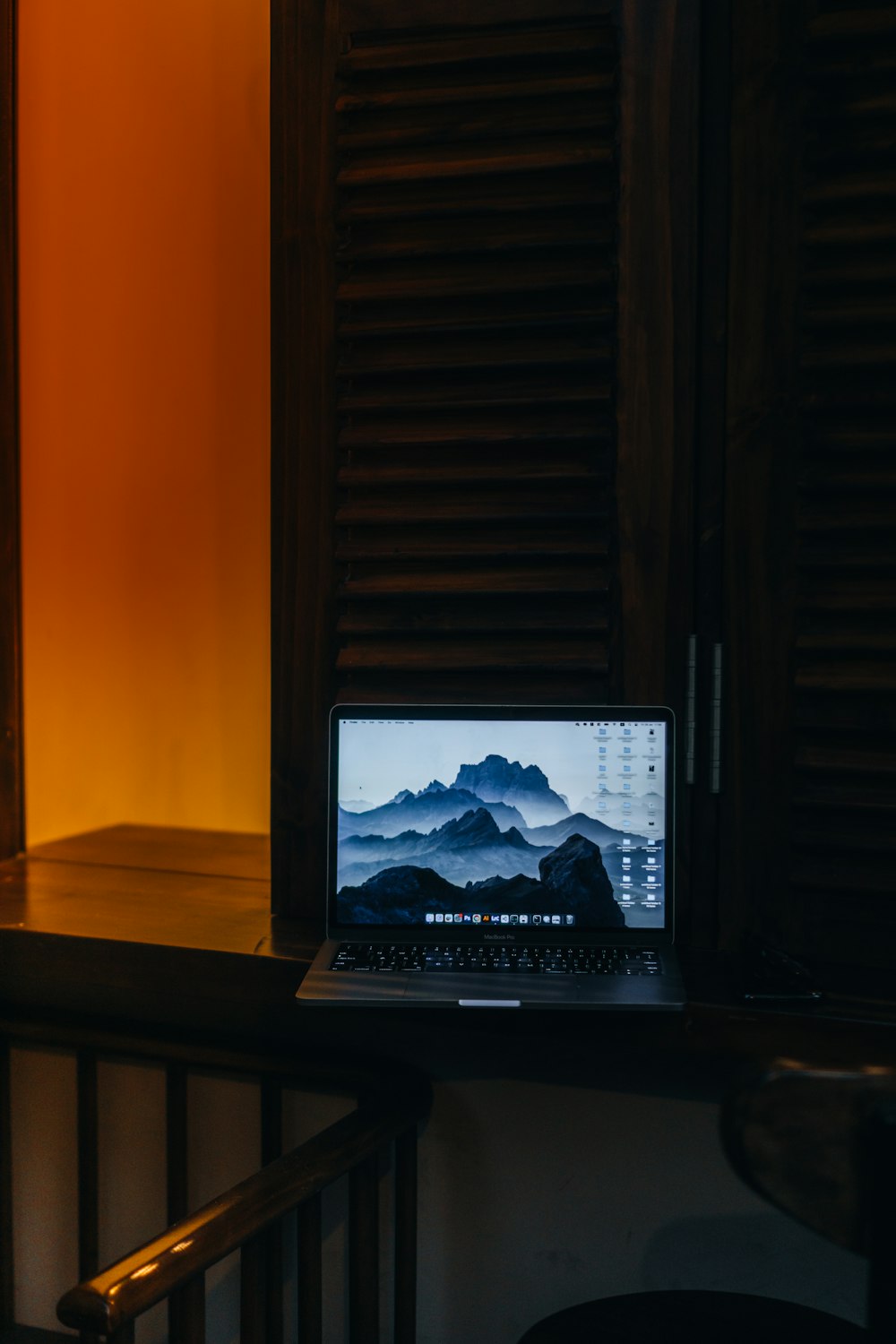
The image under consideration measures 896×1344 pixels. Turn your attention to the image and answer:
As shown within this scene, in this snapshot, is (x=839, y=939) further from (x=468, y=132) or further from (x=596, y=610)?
Result: (x=468, y=132)

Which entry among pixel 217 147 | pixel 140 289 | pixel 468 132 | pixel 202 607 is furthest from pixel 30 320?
pixel 468 132

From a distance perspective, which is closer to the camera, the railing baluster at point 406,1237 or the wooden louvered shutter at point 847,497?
the wooden louvered shutter at point 847,497

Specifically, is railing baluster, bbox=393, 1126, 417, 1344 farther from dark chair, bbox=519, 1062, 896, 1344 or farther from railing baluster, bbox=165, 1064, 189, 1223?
dark chair, bbox=519, 1062, 896, 1344

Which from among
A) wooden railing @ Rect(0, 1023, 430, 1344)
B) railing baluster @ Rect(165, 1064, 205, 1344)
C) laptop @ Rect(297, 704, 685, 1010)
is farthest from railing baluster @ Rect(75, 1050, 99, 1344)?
laptop @ Rect(297, 704, 685, 1010)

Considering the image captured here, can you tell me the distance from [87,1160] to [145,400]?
1.25 metres

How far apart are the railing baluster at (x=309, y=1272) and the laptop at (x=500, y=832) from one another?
266 millimetres

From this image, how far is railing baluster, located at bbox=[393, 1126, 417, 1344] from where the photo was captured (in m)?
1.39

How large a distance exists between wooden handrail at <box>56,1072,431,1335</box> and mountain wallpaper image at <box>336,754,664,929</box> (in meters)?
0.22

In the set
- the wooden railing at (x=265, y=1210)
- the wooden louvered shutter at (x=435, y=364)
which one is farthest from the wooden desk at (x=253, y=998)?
the wooden louvered shutter at (x=435, y=364)

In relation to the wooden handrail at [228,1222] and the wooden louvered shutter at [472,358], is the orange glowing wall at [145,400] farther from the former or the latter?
the wooden handrail at [228,1222]

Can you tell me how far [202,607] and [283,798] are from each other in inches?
27.9

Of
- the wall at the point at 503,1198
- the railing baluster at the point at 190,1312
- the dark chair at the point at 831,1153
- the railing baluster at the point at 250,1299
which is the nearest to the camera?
the dark chair at the point at 831,1153

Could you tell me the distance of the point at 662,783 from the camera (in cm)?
125

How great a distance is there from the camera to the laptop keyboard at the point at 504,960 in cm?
116
